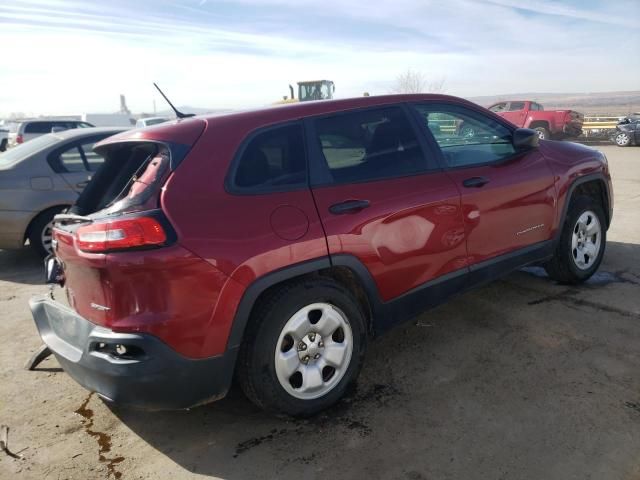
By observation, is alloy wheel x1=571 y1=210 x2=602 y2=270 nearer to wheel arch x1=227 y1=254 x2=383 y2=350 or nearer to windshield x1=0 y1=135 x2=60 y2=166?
wheel arch x1=227 y1=254 x2=383 y2=350

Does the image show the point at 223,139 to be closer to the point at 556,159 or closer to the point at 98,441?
the point at 98,441

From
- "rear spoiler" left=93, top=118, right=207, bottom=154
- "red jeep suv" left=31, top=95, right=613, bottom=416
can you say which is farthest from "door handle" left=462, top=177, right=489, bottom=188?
"rear spoiler" left=93, top=118, right=207, bottom=154

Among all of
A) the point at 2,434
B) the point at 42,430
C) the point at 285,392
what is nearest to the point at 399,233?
the point at 285,392

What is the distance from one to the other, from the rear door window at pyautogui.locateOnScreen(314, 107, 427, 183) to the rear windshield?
0.89 m

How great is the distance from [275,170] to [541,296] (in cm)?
276

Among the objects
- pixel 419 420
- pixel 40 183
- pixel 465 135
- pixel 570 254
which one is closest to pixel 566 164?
pixel 570 254

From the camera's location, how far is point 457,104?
12.3 feet

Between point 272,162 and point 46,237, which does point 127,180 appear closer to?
point 272,162

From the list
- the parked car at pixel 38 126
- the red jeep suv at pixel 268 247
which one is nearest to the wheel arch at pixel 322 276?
the red jeep suv at pixel 268 247

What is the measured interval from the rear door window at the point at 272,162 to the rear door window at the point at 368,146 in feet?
0.49

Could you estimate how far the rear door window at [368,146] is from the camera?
293 cm

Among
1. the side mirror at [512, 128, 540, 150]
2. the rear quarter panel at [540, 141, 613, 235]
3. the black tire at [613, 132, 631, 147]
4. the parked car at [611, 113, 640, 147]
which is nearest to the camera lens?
the side mirror at [512, 128, 540, 150]

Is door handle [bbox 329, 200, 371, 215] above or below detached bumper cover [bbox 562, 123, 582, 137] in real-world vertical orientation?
above

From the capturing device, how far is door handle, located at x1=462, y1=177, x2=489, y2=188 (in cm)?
342
